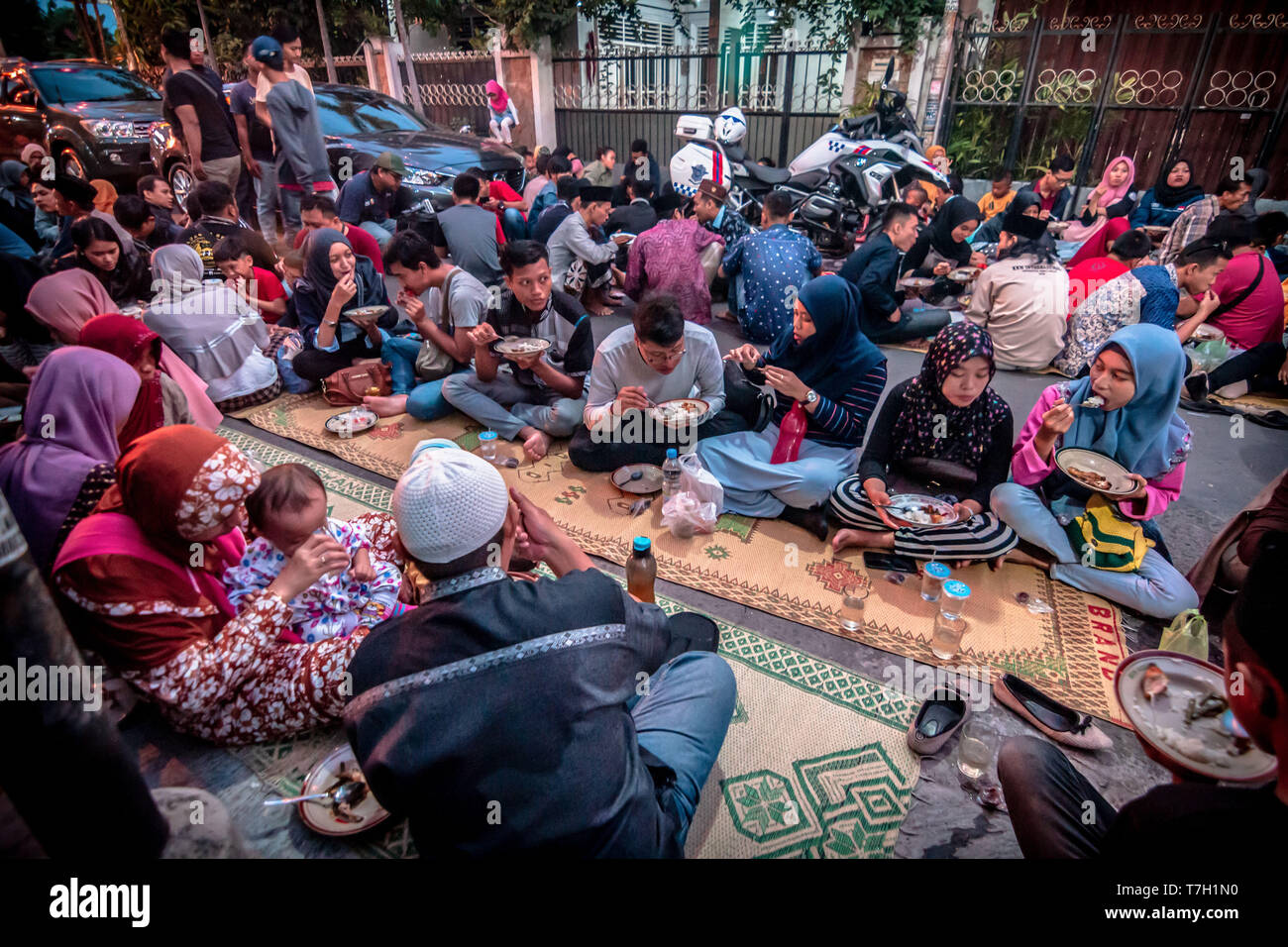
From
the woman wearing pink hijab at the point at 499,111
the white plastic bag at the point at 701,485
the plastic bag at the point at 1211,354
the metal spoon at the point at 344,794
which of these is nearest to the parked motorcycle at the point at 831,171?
the plastic bag at the point at 1211,354

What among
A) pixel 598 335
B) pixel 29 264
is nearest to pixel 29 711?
pixel 29 264

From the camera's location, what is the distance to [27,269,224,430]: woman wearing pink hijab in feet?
12.3

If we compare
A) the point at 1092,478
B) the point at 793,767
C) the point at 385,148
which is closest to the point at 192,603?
the point at 793,767

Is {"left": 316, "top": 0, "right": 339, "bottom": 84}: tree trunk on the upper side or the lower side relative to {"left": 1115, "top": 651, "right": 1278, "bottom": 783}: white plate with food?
upper

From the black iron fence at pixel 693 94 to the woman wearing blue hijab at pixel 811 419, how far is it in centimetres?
963

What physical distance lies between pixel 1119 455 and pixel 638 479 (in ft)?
7.96

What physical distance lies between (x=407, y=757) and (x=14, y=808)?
570mm

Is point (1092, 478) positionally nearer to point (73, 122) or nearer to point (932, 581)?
point (932, 581)

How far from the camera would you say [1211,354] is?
5.13 metres

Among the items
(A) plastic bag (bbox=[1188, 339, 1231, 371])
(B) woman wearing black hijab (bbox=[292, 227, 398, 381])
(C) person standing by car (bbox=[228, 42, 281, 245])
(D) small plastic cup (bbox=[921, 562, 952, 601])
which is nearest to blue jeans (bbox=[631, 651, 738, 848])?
(D) small plastic cup (bbox=[921, 562, 952, 601])

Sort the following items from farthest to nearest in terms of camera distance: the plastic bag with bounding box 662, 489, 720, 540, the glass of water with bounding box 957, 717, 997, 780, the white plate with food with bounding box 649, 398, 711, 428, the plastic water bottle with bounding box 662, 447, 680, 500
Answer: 1. the plastic water bottle with bounding box 662, 447, 680, 500
2. the white plate with food with bounding box 649, 398, 711, 428
3. the plastic bag with bounding box 662, 489, 720, 540
4. the glass of water with bounding box 957, 717, 997, 780

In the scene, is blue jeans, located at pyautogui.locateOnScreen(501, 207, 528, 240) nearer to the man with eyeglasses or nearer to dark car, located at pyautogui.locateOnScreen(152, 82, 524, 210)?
dark car, located at pyautogui.locateOnScreen(152, 82, 524, 210)

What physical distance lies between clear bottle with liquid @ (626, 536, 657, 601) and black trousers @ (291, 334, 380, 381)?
11.2 feet

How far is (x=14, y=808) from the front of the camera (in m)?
0.93
